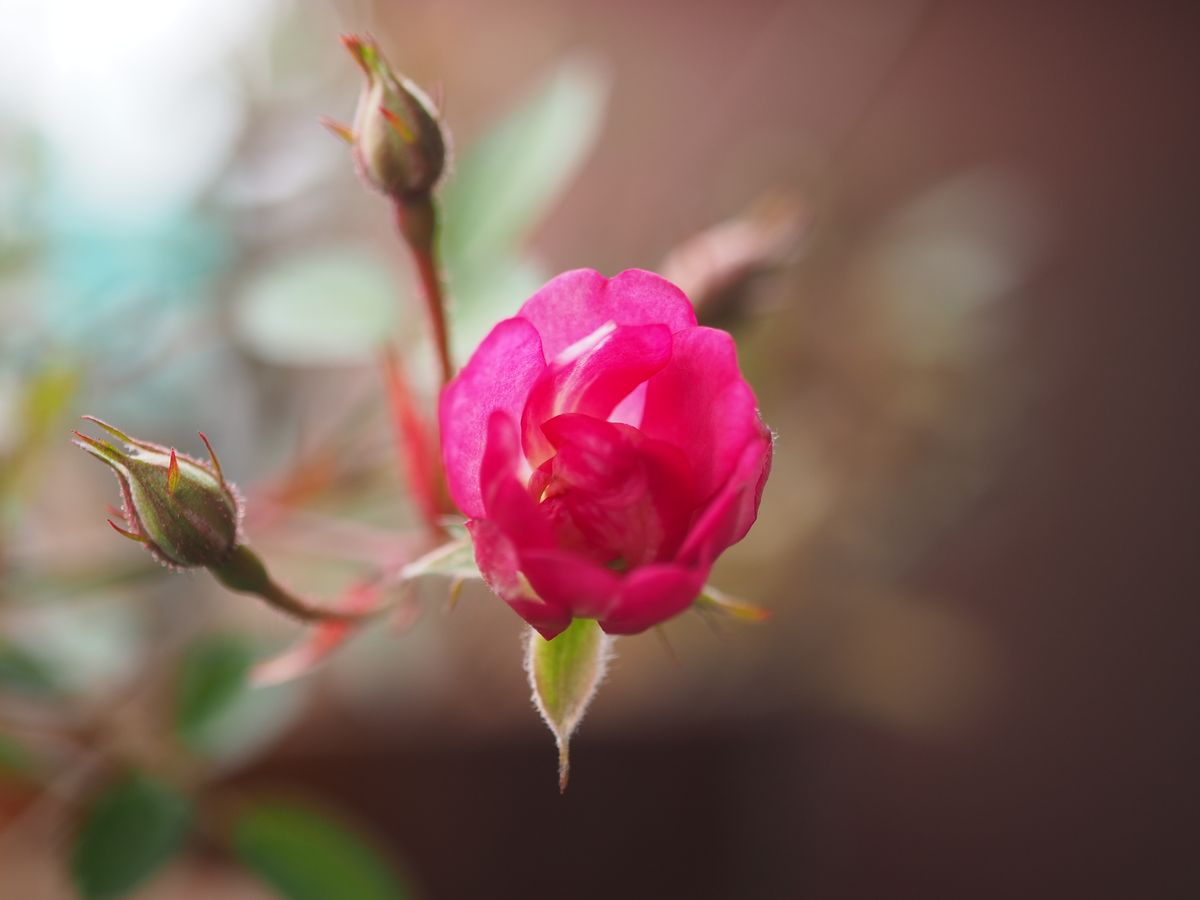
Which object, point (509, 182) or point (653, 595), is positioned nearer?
point (653, 595)

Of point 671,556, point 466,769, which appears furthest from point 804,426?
point 671,556

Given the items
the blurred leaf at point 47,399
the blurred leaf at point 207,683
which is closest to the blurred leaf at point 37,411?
the blurred leaf at point 47,399

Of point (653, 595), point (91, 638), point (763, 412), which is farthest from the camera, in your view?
point (763, 412)

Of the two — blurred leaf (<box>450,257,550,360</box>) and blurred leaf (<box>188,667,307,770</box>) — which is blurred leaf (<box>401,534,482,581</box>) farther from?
blurred leaf (<box>188,667,307,770</box>)

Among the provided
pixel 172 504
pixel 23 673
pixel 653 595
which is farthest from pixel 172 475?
pixel 23 673

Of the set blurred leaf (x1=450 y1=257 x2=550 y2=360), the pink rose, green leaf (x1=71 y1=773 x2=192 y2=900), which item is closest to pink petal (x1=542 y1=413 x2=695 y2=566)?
the pink rose

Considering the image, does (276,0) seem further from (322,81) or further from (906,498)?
(906,498)

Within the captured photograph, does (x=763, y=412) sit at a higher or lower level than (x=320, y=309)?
lower

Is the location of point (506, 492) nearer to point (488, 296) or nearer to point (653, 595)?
point (653, 595)
